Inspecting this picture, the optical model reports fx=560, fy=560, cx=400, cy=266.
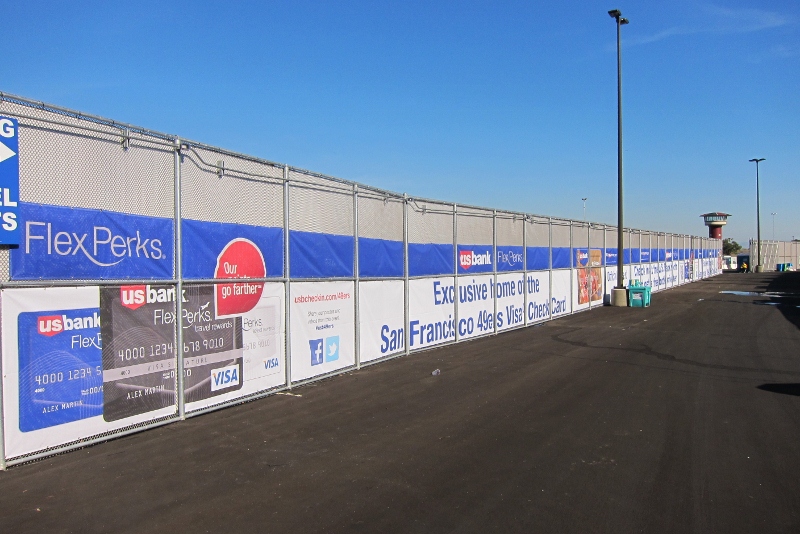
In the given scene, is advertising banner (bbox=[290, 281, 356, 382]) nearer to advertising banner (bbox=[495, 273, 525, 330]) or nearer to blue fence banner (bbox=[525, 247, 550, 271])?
advertising banner (bbox=[495, 273, 525, 330])

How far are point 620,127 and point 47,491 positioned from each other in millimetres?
24268

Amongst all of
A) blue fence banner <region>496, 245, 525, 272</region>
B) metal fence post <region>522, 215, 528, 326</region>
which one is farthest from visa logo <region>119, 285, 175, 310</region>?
metal fence post <region>522, 215, 528, 326</region>

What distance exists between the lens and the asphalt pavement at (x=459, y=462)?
180 inches

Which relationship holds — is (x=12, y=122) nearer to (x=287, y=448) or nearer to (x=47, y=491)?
(x=47, y=491)

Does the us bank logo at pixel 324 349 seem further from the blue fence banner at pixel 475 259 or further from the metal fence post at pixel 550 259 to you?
the metal fence post at pixel 550 259

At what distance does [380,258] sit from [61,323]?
21.9 ft

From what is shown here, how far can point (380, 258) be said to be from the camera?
1193 cm

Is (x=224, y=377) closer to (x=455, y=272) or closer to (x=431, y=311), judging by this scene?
(x=431, y=311)

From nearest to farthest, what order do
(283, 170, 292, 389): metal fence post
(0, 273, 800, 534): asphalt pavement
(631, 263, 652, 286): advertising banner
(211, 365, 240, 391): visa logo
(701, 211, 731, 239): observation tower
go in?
(0, 273, 800, 534): asphalt pavement, (211, 365, 240, 391): visa logo, (283, 170, 292, 389): metal fence post, (631, 263, 652, 286): advertising banner, (701, 211, 731, 239): observation tower

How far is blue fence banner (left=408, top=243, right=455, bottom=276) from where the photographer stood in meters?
13.0

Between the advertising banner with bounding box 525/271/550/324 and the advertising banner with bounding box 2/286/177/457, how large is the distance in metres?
13.5

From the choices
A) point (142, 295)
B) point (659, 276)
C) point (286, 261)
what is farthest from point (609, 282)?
point (142, 295)

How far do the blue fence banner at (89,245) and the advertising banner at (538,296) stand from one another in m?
13.5

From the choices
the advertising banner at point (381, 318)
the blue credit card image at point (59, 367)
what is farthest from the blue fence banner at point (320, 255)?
the blue credit card image at point (59, 367)
